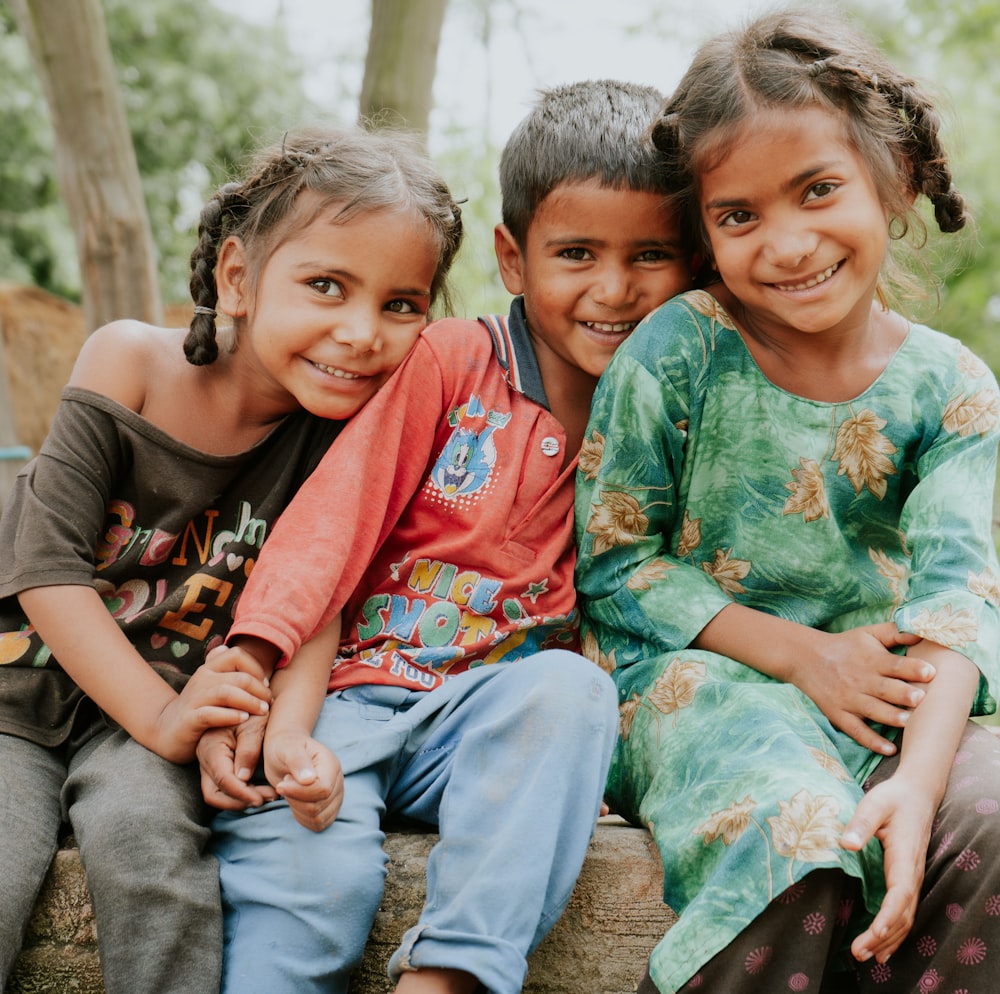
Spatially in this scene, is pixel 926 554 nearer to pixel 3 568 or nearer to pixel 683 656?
pixel 683 656

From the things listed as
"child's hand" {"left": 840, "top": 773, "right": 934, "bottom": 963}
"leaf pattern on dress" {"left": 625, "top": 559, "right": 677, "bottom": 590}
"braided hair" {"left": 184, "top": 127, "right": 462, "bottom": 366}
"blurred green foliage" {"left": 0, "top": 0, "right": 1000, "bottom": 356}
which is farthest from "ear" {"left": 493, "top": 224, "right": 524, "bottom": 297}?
"blurred green foliage" {"left": 0, "top": 0, "right": 1000, "bottom": 356}

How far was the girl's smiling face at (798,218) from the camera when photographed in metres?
1.94

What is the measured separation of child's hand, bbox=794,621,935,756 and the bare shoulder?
1208 millimetres

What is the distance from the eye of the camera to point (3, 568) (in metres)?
1.95

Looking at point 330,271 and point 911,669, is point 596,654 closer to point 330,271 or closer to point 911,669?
point 911,669

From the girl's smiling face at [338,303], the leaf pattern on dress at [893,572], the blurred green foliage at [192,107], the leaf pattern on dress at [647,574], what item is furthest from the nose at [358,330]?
the blurred green foliage at [192,107]

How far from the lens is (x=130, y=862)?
1.64 meters

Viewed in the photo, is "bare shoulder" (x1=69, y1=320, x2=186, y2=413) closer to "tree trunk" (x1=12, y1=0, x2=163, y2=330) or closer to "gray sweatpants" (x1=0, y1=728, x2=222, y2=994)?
"gray sweatpants" (x1=0, y1=728, x2=222, y2=994)

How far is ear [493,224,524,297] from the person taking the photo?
234 centimetres

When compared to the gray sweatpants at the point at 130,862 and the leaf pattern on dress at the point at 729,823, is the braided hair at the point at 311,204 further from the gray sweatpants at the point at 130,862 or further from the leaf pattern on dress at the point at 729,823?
the leaf pattern on dress at the point at 729,823

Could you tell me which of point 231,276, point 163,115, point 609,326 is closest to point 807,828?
point 609,326

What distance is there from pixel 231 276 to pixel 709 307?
0.87m

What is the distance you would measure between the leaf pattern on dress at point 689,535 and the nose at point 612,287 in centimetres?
40

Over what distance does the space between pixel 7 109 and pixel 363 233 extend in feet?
→ 30.6
